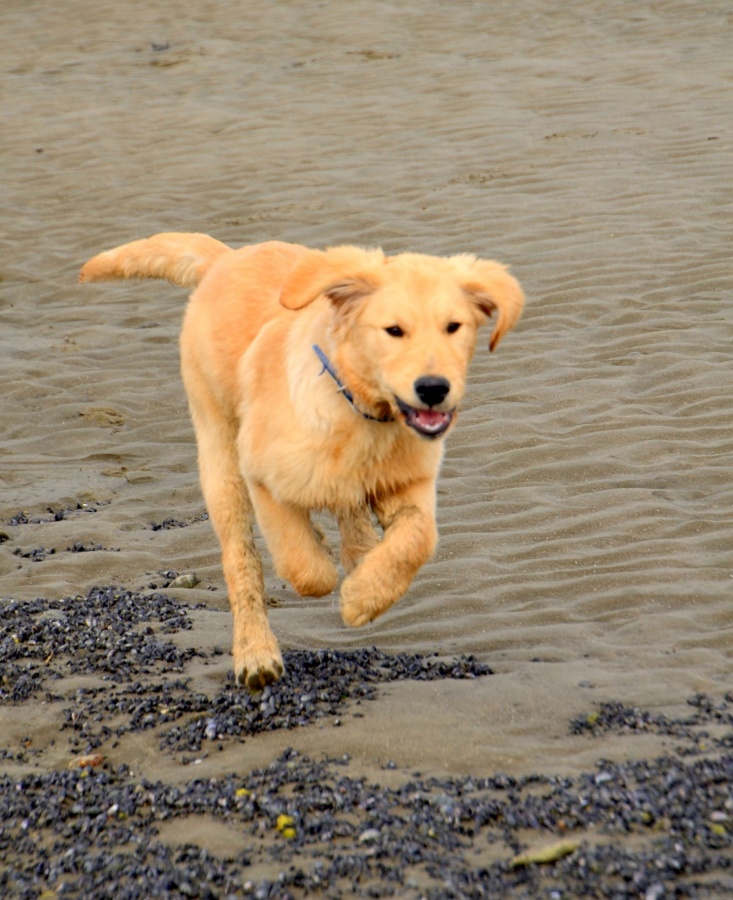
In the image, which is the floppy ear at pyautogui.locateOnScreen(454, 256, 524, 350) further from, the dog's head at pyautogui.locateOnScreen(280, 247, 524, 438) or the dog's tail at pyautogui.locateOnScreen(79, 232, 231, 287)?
the dog's tail at pyautogui.locateOnScreen(79, 232, 231, 287)

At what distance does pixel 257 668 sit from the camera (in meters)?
4.55

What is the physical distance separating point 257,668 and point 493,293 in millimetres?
1675

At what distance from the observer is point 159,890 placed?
3.19 metres

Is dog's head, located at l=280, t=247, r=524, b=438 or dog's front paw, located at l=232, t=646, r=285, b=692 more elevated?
dog's head, located at l=280, t=247, r=524, b=438

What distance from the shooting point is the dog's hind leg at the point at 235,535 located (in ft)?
15.1

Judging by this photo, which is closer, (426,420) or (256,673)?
(426,420)

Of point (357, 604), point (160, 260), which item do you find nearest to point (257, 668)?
point (357, 604)

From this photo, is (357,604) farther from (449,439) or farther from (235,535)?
(449,439)

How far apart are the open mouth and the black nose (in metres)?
0.11

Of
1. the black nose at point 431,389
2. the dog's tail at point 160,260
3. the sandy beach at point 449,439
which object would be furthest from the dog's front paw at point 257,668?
the dog's tail at point 160,260

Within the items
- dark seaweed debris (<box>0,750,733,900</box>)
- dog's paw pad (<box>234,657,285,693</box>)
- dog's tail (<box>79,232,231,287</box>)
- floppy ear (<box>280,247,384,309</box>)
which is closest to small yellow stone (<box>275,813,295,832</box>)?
dark seaweed debris (<box>0,750,733,900</box>)

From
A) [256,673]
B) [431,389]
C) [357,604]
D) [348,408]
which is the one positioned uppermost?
[431,389]

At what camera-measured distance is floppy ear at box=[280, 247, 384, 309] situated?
4.09 metres

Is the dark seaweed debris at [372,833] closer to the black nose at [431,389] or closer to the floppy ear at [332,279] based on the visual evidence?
the black nose at [431,389]
